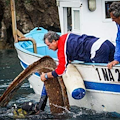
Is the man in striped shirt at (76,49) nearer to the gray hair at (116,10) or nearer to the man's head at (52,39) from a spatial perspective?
the man's head at (52,39)

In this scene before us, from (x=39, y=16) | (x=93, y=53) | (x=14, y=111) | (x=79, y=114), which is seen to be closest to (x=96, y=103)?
(x=79, y=114)

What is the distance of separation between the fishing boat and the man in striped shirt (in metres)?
0.21

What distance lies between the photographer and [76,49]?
8.34 m

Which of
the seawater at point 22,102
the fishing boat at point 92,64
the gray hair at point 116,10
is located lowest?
the seawater at point 22,102

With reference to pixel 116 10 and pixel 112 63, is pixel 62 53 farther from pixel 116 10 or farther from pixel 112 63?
pixel 116 10

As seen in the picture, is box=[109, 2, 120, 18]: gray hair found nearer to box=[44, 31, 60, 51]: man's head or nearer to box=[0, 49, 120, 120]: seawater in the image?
box=[44, 31, 60, 51]: man's head

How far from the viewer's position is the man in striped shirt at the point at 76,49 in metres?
8.23

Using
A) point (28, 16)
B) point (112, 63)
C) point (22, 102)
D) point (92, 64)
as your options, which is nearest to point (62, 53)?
point (92, 64)

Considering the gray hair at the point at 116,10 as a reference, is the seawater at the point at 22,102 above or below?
below

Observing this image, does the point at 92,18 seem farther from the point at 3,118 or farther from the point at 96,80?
the point at 3,118

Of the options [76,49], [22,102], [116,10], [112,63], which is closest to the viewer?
[116,10]

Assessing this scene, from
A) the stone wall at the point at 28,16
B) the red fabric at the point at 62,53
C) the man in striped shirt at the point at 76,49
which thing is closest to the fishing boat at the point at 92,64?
the man in striped shirt at the point at 76,49

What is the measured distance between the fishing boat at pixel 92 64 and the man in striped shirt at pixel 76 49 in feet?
0.69

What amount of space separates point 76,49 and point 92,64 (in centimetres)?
47
